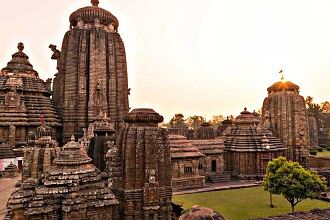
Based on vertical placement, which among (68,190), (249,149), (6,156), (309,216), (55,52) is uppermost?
(55,52)

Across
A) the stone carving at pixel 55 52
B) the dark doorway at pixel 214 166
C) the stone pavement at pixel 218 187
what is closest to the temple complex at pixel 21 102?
the stone carving at pixel 55 52

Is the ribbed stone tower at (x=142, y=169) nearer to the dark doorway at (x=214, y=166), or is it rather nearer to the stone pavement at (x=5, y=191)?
the stone pavement at (x=5, y=191)

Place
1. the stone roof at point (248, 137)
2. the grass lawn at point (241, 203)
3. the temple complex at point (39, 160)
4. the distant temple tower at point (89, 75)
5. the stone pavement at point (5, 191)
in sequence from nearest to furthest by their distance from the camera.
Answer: the stone pavement at point (5, 191)
the temple complex at point (39, 160)
the grass lawn at point (241, 203)
the stone roof at point (248, 137)
the distant temple tower at point (89, 75)

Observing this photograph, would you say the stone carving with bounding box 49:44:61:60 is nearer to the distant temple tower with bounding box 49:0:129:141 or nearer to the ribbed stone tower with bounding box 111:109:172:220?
the distant temple tower with bounding box 49:0:129:141

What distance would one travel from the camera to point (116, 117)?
37.7 m

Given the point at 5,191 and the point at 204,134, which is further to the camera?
the point at 204,134

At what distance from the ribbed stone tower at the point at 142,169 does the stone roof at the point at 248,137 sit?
2288 centimetres

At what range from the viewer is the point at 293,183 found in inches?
728

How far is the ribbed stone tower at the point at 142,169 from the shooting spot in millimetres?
12985

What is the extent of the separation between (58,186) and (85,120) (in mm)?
25665

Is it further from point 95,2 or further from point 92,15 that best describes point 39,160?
point 95,2

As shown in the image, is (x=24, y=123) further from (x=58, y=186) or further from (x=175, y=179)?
(x=58, y=186)

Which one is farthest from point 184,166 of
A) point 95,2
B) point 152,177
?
point 95,2

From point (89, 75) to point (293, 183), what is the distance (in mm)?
28235
